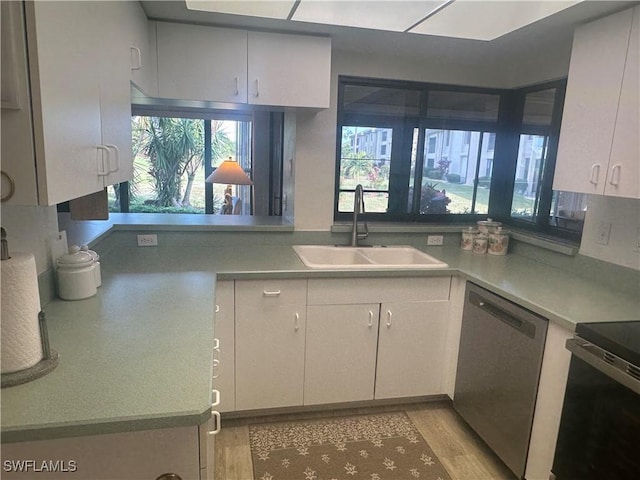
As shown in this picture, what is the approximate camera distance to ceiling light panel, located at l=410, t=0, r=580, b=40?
184 centimetres

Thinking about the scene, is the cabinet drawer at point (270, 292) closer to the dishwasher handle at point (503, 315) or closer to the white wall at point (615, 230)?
the dishwasher handle at point (503, 315)

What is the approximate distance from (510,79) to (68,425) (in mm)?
3153

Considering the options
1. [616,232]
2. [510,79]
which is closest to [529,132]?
[510,79]

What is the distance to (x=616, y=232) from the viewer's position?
2.10m

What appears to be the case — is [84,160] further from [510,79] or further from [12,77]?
[510,79]

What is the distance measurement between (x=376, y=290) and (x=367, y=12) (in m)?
1.40

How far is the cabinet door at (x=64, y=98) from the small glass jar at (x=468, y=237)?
7.53ft

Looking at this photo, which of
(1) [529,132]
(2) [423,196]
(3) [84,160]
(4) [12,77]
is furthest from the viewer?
(2) [423,196]

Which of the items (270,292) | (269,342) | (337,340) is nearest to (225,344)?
(269,342)

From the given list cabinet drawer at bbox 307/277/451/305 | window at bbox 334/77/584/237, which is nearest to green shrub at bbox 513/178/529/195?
window at bbox 334/77/584/237

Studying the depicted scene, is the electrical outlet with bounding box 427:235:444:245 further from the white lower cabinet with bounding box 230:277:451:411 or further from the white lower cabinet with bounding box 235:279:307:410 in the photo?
the white lower cabinet with bounding box 235:279:307:410

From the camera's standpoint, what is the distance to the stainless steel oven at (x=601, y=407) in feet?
4.46

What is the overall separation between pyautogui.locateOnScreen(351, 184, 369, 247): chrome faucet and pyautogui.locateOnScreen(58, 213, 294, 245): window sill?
16.0 inches

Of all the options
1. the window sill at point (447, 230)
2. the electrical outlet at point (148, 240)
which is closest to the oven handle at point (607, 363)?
the window sill at point (447, 230)
